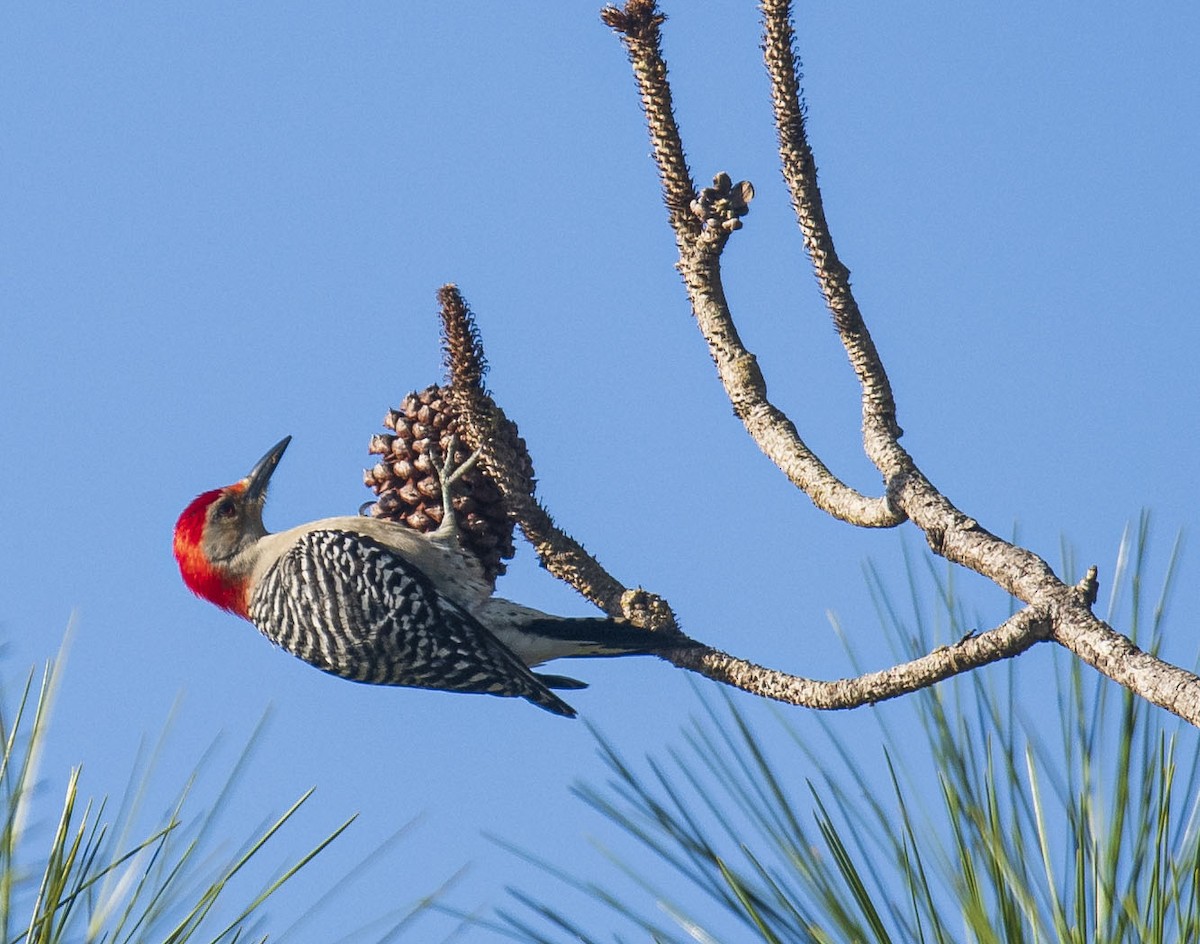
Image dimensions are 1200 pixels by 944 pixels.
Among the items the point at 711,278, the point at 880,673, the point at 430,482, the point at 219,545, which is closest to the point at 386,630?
the point at 430,482

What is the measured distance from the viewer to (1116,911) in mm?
2045

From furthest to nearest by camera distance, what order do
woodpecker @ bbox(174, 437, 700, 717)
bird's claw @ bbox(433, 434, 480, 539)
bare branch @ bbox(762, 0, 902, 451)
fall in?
1. woodpecker @ bbox(174, 437, 700, 717)
2. bird's claw @ bbox(433, 434, 480, 539)
3. bare branch @ bbox(762, 0, 902, 451)

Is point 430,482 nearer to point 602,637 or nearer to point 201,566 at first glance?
point 602,637

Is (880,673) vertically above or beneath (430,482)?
beneath

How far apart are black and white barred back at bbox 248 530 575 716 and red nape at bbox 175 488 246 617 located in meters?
0.43

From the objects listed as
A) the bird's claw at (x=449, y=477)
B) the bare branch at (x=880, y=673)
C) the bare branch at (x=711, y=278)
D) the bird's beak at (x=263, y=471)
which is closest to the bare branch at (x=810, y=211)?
the bare branch at (x=711, y=278)

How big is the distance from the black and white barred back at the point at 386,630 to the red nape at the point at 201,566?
426 millimetres

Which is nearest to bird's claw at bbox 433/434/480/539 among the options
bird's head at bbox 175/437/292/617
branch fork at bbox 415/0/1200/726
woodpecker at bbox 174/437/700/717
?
woodpecker at bbox 174/437/700/717

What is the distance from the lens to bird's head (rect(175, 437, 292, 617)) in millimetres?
4699

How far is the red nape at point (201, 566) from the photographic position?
4.70 m

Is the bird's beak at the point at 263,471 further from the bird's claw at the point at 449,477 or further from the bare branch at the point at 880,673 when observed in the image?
the bare branch at the point at 880,673

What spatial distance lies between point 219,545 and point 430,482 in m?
1.23

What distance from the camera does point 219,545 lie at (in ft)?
15.5

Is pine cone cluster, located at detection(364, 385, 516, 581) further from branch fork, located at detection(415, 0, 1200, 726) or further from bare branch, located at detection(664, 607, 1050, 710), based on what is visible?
bare branch, located at detection(664, 607, 1050, 710)
